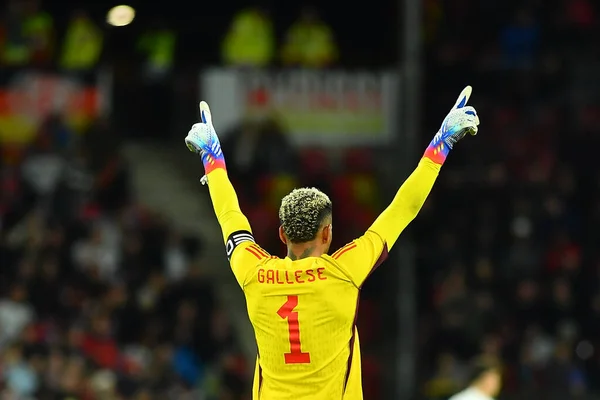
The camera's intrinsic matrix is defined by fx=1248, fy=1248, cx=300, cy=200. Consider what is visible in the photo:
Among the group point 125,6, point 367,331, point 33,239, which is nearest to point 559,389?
point 367,331

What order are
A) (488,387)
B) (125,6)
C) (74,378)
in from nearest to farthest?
(488,387) → (74,378) → (125,6)

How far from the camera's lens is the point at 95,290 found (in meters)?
14.5

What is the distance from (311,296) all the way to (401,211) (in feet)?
1.52

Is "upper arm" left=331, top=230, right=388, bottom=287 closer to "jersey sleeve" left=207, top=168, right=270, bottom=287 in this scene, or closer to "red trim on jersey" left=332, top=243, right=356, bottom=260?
"red trim on jersey" left=332, top=243, right=356, bottom=260

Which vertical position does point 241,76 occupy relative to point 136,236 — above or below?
above

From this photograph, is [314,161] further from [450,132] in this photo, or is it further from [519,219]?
[450,132]

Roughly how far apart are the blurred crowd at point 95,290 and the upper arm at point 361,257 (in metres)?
9.18

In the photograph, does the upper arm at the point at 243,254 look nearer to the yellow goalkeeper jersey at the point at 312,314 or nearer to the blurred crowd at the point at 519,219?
the yellow goalkeeper jersey at the point at 312,314

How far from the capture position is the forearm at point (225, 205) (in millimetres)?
4699

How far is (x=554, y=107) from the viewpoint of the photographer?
15930mm

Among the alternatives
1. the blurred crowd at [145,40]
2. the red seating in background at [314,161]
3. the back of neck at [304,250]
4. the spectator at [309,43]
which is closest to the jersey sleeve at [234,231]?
the back of neck at [304,250]

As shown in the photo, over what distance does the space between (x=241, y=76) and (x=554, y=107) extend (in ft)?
13.2

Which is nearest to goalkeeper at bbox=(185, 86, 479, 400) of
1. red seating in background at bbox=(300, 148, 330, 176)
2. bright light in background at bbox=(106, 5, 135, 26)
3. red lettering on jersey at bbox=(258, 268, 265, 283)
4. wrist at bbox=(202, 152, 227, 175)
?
red lettering on jersey at bbox=(258, 268, 265, 283)

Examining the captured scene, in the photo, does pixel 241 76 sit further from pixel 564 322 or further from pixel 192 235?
pixel 564 322
